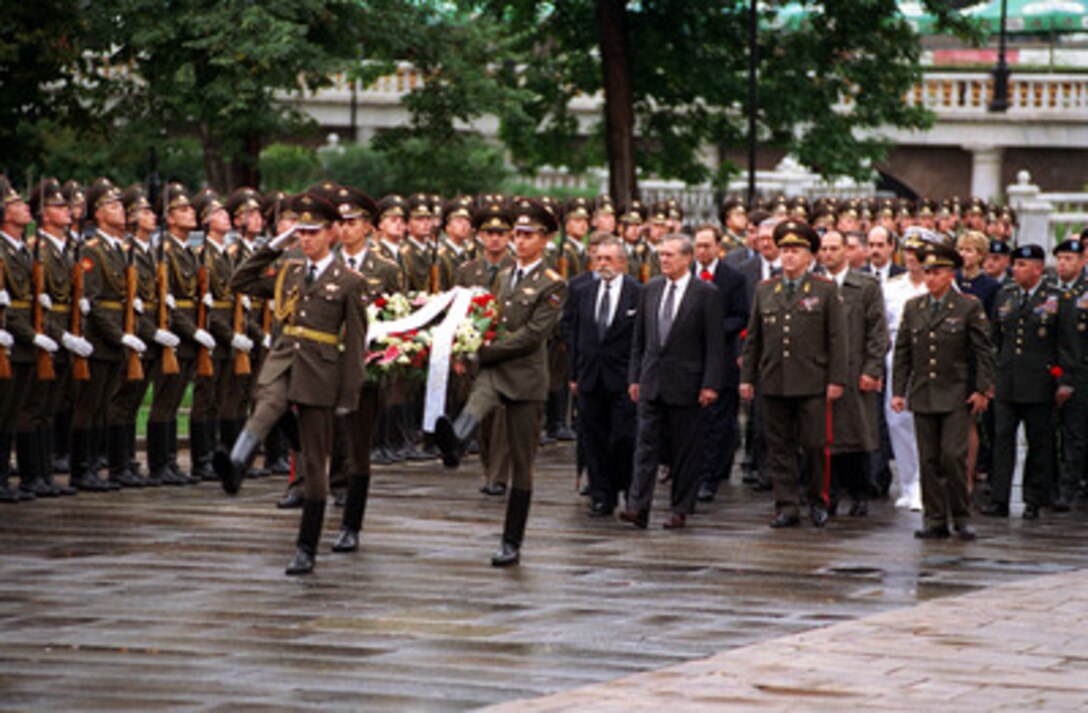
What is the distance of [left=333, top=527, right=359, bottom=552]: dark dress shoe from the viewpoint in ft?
46.9

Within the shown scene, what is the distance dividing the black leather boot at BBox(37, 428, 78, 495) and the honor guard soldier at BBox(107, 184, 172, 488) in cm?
59

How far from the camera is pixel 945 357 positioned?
1603 cm

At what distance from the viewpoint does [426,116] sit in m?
29.6

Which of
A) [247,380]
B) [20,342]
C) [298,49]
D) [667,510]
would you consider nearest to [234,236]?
[247,380]

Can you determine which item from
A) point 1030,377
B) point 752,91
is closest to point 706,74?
point 752,91

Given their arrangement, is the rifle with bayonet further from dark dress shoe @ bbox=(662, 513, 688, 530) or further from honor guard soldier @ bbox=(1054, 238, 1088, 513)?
honor guard soldier @ bbox=(1054, 238, 1088, 513)

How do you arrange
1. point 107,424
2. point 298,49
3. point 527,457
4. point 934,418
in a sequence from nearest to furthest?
point 527,457 < point 934,418 < point 107,424 < point 298,49

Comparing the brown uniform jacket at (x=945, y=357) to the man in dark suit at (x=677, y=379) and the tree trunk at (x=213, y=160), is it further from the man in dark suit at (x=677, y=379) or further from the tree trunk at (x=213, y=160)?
the tree trunk at (x=213, y=160)

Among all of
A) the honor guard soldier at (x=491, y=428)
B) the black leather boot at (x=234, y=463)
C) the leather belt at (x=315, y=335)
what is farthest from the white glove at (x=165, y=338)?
the black leather boot at (x=234, y=463)

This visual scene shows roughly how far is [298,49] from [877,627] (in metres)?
14.7

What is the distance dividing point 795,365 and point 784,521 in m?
1.03

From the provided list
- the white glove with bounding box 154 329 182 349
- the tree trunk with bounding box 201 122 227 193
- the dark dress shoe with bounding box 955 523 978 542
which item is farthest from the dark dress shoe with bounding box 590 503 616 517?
the tree trunk with bounding box 201 122 227 193

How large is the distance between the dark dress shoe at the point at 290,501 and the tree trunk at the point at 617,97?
16.6 metres

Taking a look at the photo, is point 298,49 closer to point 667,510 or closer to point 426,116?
point 426,116
